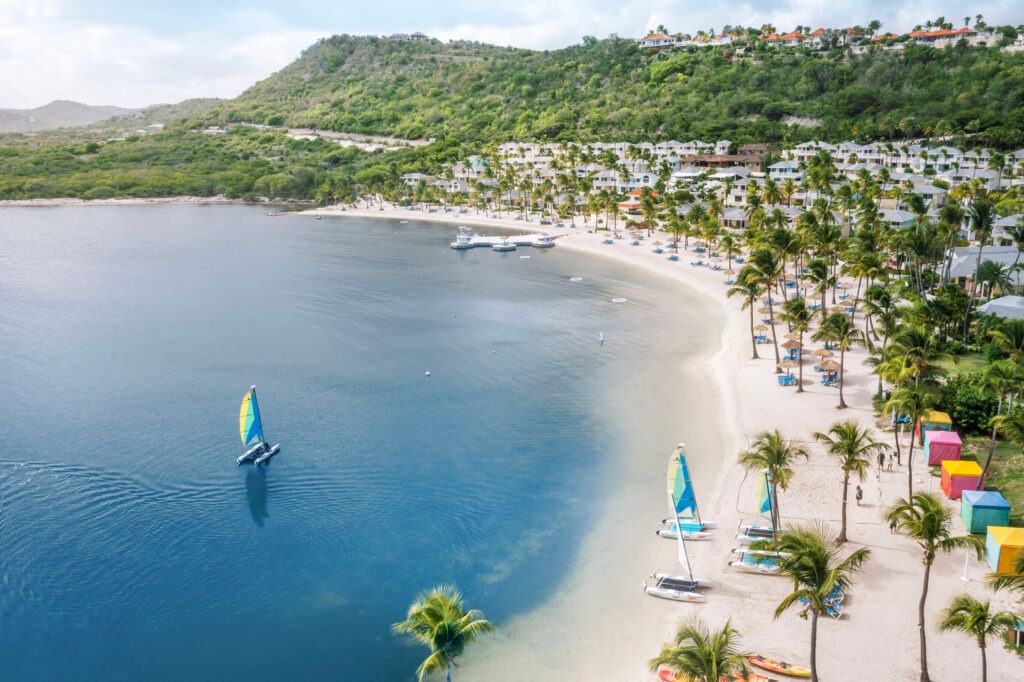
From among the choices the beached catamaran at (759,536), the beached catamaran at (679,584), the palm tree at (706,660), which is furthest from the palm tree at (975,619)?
the beached catamaran at (679,584)

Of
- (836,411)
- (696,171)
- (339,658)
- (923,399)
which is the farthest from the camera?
(696,171)

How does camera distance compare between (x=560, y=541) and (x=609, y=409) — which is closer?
(x=560, y=541)

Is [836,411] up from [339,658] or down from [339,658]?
up

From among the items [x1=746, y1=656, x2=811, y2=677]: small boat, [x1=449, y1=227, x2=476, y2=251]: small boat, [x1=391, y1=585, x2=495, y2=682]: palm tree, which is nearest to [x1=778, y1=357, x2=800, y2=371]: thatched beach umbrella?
[x1=746, y1=656, x2=811, y2=677]: small boat

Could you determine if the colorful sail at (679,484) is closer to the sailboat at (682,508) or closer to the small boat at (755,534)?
the sailboat at (682,508)

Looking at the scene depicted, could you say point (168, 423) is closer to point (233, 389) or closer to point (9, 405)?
point (233, 389)

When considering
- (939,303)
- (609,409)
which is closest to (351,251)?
(609,409)
